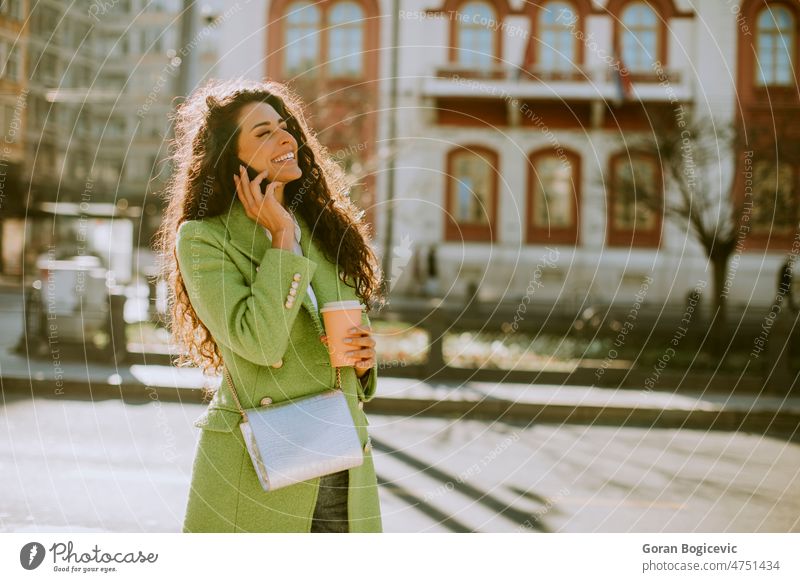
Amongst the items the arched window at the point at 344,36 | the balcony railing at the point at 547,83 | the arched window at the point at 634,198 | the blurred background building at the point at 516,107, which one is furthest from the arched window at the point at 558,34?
the arched window at the point at 344,36

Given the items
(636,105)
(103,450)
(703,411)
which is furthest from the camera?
(636,105)

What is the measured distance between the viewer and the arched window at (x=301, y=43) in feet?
68.7

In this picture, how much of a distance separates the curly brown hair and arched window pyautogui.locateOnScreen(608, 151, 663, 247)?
11883 mm

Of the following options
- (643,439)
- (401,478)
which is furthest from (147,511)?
(643,439)

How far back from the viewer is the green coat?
2.36 m

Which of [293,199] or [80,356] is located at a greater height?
[293,199]

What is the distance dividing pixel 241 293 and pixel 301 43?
1975 cm

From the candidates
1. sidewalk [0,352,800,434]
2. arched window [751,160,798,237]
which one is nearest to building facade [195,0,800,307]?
arched window [751,160,798,237]

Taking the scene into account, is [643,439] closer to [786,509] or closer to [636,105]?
[786,509]

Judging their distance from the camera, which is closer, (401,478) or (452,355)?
(401,478)

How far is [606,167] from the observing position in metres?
21.5

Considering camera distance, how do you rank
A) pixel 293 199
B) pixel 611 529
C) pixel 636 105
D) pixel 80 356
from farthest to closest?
1. pixel 636 105
2. pixel 80 356
3. pixel 611 529
4. pixel 293 199

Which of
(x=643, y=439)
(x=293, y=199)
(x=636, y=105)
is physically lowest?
(x=643, y=439)

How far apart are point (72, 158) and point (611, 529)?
3366 cm
